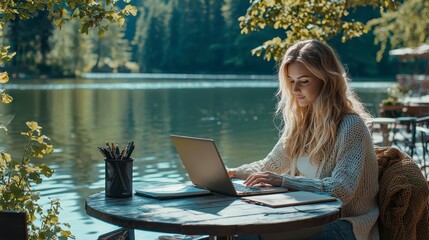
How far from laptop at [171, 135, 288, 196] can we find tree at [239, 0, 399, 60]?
3.89m

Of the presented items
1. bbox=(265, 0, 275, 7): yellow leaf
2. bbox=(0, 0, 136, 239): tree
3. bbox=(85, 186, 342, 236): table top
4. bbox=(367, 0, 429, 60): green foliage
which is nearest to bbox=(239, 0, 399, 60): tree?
bbox=(265, 0, 275, 7): yellow leaf

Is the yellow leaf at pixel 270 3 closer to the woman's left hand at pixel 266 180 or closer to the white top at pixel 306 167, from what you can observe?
the white top at pixel 306 167

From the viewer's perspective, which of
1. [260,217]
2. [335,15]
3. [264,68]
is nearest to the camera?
[260,217]

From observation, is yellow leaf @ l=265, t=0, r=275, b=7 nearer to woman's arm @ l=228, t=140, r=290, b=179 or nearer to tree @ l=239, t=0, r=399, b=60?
tree @ l=239, t=0, r=399, b=60

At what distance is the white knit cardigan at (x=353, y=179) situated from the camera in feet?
10.7

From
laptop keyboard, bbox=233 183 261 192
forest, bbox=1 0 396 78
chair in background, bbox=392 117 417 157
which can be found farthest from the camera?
forest, bbox=1 0 396 78

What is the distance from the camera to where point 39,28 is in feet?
249

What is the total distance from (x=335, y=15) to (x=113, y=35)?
347ft

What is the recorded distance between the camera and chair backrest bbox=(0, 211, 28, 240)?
240 centimetres

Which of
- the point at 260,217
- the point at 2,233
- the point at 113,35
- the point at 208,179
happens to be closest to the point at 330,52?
the point at 208,179

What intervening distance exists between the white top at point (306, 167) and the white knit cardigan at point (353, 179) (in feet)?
0.19

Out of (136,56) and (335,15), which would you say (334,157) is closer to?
(335,15)

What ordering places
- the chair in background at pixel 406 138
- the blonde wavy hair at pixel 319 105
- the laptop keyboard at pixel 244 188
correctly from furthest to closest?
→ the chair in background at pixel 406 138
the blonde wavy hair at pixel 319 105
the laptop keyboard at pixel 244 188

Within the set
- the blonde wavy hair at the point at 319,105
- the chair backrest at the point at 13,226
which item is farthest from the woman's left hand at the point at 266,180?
the chair backrest at the point at 13,226
